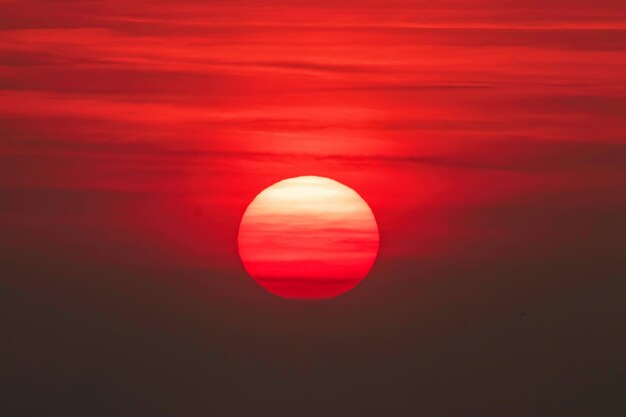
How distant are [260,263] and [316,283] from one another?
2123mm

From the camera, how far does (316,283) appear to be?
44.1ft

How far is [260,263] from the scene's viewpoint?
13.2 m
